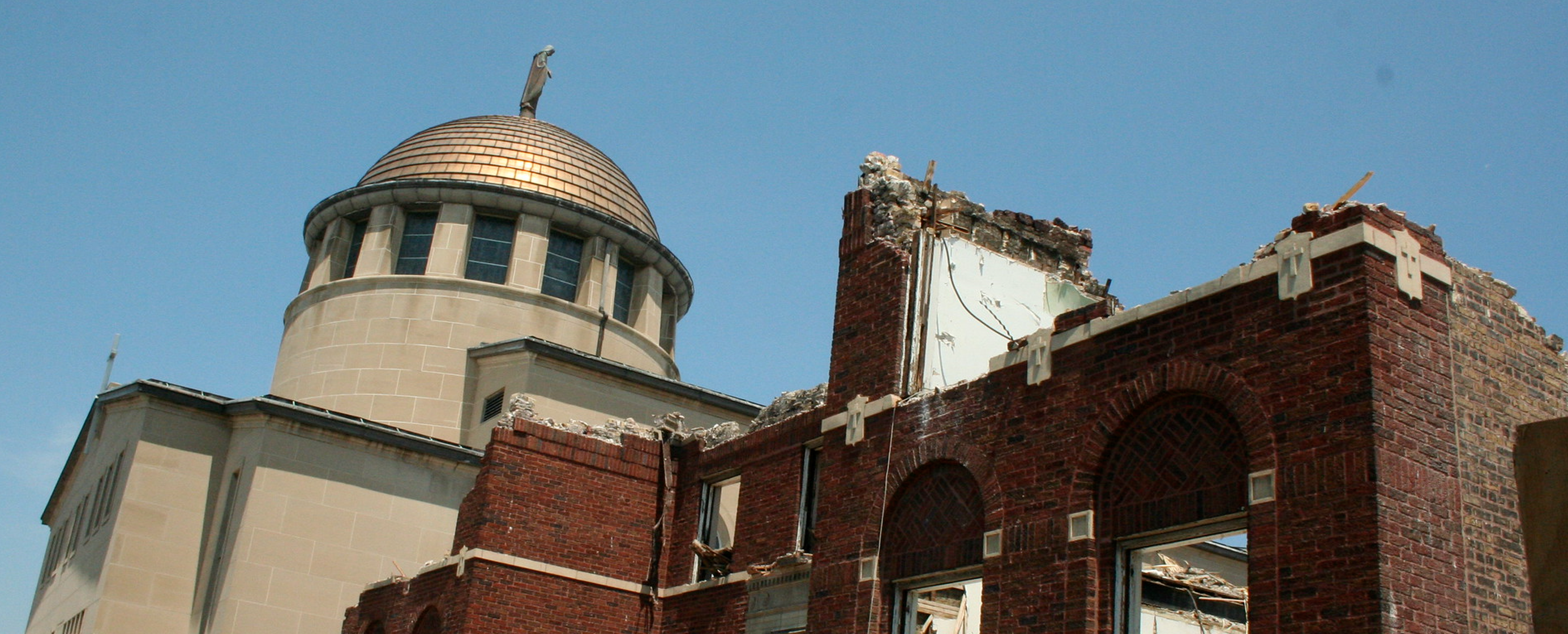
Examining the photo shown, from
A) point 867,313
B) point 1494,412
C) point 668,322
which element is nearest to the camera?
point 1494,412

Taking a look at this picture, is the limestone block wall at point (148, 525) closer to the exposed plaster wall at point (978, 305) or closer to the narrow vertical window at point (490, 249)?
the narrow vertical window at point (490, 249)

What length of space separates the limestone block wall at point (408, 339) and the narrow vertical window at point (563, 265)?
812mm

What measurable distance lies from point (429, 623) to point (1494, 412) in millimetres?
15543

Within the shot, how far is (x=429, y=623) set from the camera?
71.5 feet

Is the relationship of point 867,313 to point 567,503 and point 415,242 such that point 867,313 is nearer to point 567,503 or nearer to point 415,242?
point 567,503

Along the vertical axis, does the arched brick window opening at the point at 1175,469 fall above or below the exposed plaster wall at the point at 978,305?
below

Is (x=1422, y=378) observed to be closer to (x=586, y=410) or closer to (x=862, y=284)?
(x=862, y=284)

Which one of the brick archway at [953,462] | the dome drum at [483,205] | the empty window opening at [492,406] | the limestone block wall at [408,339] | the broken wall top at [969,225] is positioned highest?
the dome drum at [483,205]

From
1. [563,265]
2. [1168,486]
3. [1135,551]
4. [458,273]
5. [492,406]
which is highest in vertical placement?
[563,265]

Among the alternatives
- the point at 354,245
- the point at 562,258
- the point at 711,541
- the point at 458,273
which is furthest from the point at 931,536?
the point at 354,245

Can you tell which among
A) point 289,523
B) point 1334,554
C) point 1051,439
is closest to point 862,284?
point 1051,439

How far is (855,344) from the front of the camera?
17703mm

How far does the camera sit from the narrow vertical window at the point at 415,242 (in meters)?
35.9

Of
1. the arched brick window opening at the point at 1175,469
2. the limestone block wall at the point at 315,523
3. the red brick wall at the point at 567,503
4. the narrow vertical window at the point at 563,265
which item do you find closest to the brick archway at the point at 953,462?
the arched brick window opening at the point at 1175,469
